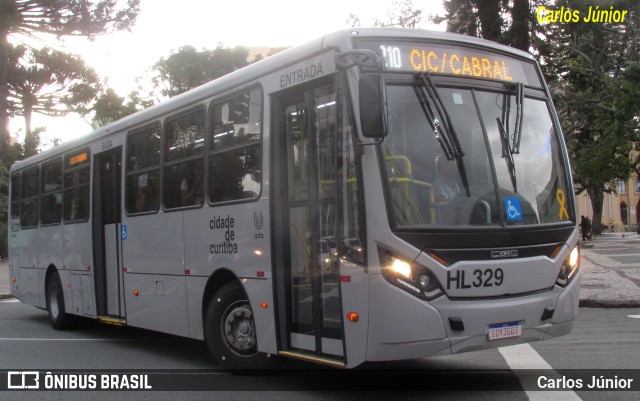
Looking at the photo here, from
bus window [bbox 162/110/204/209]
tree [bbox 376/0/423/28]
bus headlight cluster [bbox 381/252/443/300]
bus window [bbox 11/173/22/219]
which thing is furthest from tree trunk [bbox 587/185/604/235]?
bus headlight cluster [bbox 381/252/443/300]

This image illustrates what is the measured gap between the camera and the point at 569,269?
689cm

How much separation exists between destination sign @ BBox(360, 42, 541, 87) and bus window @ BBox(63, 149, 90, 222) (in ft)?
23.1

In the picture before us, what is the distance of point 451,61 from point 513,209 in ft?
4.71

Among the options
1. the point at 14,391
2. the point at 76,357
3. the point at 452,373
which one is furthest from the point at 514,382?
the point at 76,357

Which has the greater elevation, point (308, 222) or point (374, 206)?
point (374, 206)

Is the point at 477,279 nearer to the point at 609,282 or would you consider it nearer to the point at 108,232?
the point at 108,232

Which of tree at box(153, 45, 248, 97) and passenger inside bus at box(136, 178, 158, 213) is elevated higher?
tree at box(153, 45, 248, 97)

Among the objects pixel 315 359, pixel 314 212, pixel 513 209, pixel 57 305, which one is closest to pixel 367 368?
pixel 315 359

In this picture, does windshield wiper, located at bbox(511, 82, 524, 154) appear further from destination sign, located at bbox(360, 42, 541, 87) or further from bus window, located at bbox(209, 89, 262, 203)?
bus window, located at bbox(209, 89, 262, 203)

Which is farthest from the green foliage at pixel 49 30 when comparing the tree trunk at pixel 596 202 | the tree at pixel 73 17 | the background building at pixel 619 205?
the background building at pixel 619 205

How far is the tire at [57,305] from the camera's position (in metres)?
12.9

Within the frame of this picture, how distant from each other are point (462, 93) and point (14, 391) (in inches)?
211

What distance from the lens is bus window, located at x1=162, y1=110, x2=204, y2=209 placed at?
873cm

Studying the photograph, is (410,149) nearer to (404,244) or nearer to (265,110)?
(404,244)
